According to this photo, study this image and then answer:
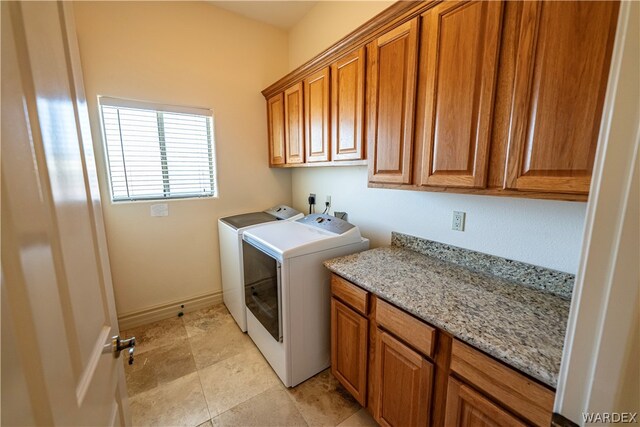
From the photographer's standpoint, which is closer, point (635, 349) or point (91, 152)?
point (635, 349)

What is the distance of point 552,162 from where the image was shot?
0.87m

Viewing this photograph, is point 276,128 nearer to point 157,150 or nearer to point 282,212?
point 282,212

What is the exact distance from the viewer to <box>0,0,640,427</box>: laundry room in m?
0.42

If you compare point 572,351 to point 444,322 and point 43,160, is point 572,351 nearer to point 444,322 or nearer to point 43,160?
point 444,322

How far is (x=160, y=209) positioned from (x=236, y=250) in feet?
2.82

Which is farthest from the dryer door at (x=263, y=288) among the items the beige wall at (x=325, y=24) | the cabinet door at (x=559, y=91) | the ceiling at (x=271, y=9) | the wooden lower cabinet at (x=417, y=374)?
the ceiling at (x=271, y=9)

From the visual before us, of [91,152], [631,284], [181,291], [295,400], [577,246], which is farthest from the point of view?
[181,291]

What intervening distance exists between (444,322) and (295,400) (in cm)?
121

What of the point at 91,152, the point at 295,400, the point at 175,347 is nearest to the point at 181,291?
the point at 175,347

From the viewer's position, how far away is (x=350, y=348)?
151 cm

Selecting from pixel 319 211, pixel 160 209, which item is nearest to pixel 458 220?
pixel 319 211

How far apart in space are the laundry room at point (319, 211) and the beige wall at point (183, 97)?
0.02 m

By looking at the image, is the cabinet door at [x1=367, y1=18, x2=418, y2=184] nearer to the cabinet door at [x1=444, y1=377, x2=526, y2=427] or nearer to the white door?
the cabinet door at [x1=444, y1=377, x2=526, y2=427]

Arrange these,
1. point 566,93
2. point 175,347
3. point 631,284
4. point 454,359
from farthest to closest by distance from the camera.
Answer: point 175,347, point 454,359, point 566,93, point 631,284
